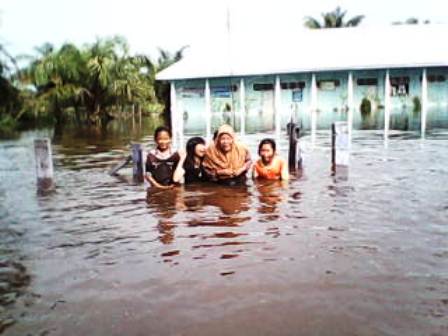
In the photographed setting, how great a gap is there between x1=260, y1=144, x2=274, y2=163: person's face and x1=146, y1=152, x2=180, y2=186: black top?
149cm

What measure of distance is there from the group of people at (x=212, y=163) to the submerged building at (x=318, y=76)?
21608 millimetres

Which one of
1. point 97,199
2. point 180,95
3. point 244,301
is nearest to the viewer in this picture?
point 244,301

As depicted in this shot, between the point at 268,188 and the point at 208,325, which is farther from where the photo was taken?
the point at 268,188

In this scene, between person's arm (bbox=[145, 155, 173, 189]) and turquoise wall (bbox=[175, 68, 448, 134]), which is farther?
turquoise wall (bbox=[175, 68, 448, 134])

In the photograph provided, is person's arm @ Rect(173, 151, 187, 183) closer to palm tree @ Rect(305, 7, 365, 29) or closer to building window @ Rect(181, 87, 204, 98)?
building window @ Rect(181, 87, 204, 98)

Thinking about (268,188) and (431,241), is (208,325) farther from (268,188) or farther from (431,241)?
(268,188)

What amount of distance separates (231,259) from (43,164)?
6.18 meters

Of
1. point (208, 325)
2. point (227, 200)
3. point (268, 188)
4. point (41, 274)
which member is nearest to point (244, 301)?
point (208, 325)

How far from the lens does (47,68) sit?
37.2 meters

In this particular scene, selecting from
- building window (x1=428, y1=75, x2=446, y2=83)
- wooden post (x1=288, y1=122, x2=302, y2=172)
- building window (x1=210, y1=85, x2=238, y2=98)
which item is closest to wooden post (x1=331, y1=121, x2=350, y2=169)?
wooden post (x1=288, y1=122, x2=302, y2=172)

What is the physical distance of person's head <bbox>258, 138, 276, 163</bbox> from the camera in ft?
33.4

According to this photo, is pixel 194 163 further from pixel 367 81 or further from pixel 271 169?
pixel 367 81

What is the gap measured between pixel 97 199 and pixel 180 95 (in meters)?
28.7

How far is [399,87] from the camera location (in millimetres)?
39312
